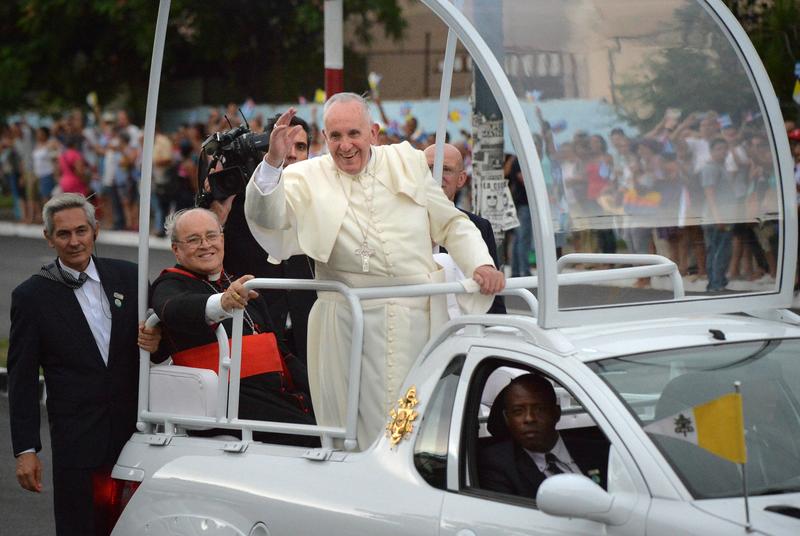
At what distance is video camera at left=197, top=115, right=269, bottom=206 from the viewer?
7.29 meters

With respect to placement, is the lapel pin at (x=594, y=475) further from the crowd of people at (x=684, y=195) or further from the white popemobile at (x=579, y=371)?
the crowd of people at (x=684, y=195)

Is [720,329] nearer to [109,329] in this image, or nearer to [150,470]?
[150,470]

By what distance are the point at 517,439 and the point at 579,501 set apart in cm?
95

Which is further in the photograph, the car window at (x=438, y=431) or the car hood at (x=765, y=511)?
the car window at (x=438, y=431)

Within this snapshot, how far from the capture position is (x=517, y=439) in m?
4.96

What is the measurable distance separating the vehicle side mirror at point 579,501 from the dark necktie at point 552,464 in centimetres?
81

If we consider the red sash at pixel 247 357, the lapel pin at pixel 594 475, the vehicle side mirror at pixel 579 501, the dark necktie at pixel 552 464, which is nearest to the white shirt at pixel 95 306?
the red sash at pixel 247 357

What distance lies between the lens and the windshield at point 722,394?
420 centimetres

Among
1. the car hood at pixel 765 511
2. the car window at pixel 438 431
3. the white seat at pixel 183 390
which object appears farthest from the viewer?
the white seat at pixel 183 390

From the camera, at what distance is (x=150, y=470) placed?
219 inches

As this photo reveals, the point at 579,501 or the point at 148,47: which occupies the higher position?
the point at 148,47

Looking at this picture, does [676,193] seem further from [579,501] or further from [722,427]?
[579,501]

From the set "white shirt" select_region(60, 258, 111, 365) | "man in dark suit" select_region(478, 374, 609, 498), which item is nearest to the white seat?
"white shirt" select_region(60, 258, 111, 365)

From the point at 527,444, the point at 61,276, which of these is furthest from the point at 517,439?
the point at 61,276
